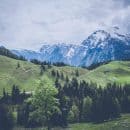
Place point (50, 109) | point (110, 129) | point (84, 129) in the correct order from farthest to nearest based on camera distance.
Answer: point (84, 129)
point (110, 129)
point (50, 109)

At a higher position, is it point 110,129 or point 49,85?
point 49,85

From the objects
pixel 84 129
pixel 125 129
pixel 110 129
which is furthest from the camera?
pixel 84 129

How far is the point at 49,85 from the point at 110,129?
78.5m

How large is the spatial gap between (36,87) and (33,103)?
352 centimetres

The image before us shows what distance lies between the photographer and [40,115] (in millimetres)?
92188

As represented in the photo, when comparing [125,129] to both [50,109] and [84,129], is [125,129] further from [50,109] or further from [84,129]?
[50,109]

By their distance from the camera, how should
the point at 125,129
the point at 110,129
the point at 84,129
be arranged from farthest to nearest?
the point at 84,129
the point at 110,129
the point at 125,129

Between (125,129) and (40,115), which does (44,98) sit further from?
(125,129)

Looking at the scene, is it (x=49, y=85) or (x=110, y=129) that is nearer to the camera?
(x=49, y=85)

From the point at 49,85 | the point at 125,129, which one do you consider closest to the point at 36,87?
the point at 49,85

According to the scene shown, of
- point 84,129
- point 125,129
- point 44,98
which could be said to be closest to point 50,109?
point 44,98

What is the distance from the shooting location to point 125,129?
15588 centimetres

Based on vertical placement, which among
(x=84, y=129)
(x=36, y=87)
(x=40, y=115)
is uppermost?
(x=36, y=87)

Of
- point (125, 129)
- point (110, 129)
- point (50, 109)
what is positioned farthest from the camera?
point (110, 129)
